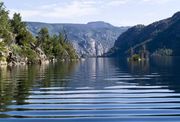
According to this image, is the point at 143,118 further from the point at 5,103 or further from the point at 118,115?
the point at 5,103

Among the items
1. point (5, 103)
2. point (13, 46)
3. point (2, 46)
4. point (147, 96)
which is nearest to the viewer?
point (5, 103)

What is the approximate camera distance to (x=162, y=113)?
85.7 ft

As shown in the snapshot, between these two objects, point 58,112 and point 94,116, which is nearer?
point 94,116

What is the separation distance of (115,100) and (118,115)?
24.9ft

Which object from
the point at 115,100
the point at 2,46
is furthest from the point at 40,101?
the point at 2,46

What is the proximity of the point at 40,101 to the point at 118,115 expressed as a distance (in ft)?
29.0

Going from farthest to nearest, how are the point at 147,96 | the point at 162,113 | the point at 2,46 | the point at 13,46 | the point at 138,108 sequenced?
the point at 13,46 → the point at 2,46 → the point at 147,96 → the point at 138,108 → the point at 162,113

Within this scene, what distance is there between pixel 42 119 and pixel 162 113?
267 inches

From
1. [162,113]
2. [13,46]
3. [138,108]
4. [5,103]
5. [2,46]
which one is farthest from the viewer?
[13,46]

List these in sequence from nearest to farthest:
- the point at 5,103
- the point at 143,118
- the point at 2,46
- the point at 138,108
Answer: the point at 143,118
the point at 138,108
the point at 5,103
the point at 2,46

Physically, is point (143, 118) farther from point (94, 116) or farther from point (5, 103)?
point (5, 103)

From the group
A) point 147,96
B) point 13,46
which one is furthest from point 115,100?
point 13,46

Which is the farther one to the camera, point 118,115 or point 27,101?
point 27,101

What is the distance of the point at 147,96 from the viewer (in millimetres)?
35750
